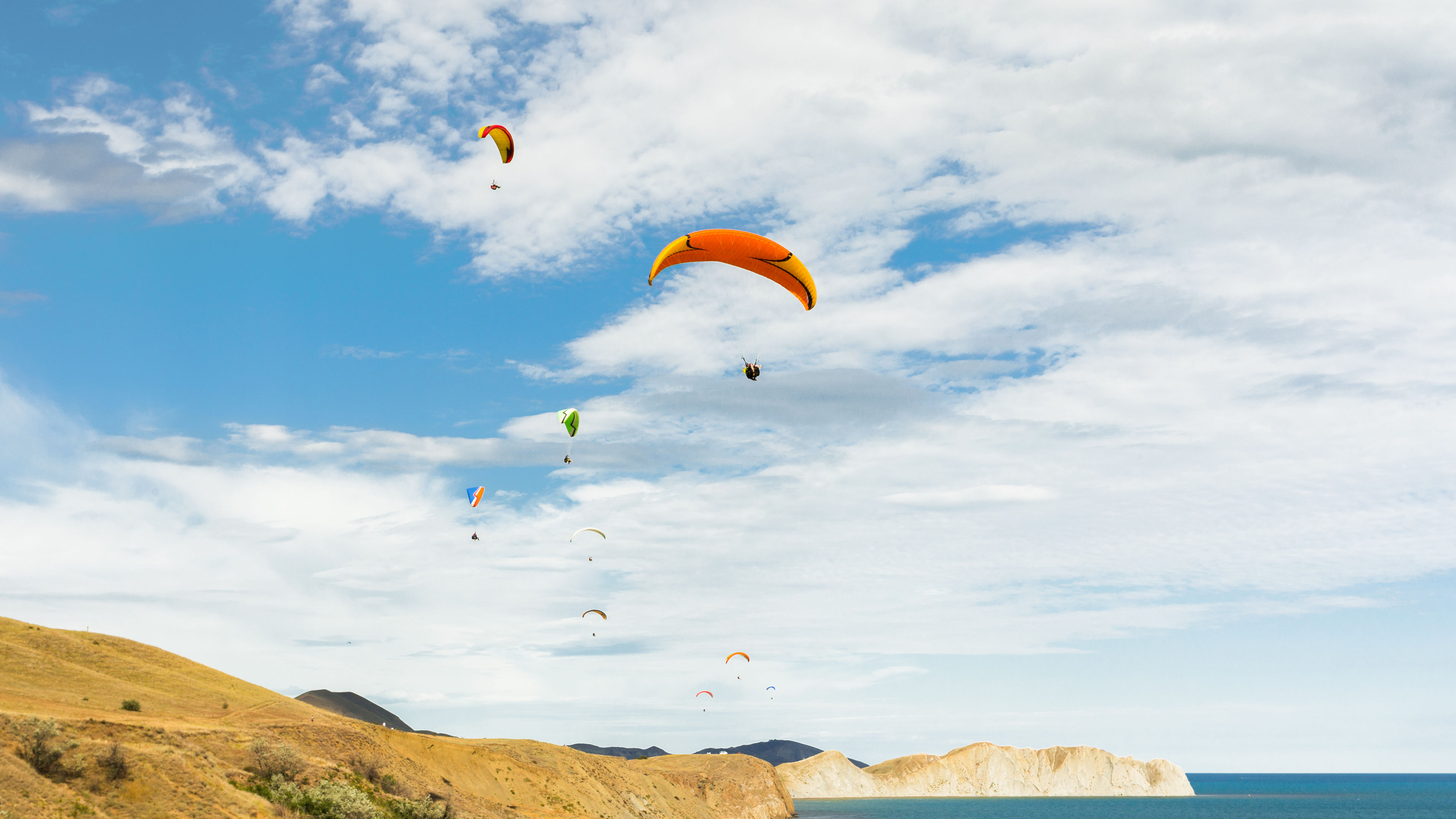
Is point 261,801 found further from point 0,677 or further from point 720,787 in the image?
point 720,787

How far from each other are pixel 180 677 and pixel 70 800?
39.0m

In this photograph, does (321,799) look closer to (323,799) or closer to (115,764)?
(323,799)

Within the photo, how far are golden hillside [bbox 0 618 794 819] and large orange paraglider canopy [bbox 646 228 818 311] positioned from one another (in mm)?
25462

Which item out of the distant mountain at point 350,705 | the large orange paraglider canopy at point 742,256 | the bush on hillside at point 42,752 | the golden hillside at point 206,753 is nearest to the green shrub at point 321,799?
the golden hillside at point 206,753

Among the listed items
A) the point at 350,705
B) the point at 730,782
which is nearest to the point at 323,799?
the point at 730,782

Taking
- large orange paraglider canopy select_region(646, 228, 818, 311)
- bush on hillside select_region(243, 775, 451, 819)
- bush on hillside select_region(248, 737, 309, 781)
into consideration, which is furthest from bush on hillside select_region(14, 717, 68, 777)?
large orange paraglider canopy select_region(646, 228, 818, 311)

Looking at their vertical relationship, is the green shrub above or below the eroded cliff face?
above

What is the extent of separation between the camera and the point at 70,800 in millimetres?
28000

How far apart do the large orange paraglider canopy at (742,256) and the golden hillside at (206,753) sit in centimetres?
2546

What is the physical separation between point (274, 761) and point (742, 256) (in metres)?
30.7

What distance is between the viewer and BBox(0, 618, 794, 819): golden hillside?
30.2m

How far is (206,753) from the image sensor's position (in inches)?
1503

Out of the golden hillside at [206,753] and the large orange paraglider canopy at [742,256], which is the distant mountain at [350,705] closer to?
the golden hillside at [206,753]

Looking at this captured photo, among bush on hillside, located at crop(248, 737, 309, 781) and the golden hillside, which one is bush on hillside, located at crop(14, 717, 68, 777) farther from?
bush on hillside, located at crop(248, 737, 309, 781)
